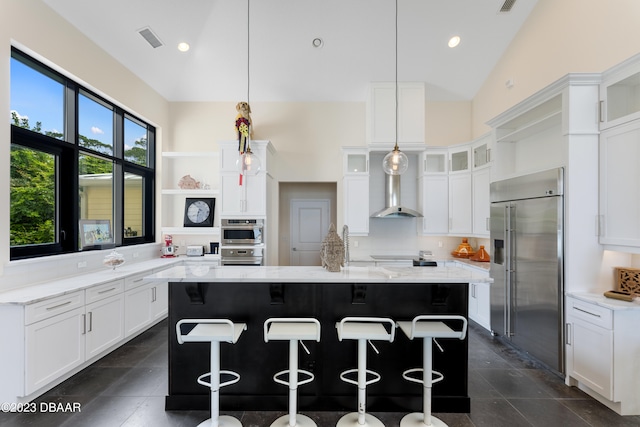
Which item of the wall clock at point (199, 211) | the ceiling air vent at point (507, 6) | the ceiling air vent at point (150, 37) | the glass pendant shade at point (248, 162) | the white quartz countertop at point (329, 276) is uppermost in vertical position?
the ceiling air vent at point (507, 6)

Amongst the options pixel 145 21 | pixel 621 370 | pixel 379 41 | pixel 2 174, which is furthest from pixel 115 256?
pixel 621 370

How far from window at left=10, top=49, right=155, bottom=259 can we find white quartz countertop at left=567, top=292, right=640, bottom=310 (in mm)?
5226

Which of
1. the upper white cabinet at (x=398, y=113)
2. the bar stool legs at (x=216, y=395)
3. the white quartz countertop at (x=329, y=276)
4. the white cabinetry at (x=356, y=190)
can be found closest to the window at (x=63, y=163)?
the white quartz countertop at (x=329, y=276)

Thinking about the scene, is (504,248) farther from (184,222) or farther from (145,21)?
(145,21)

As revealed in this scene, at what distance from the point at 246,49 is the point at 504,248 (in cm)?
446

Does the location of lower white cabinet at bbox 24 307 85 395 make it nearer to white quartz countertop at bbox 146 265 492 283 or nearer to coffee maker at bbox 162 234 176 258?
white quartz countertop at bbox 146 265 492 283

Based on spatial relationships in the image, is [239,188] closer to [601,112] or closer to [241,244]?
[241,244]

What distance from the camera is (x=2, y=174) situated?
104 inches

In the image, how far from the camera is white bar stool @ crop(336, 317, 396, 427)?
6.66 feet

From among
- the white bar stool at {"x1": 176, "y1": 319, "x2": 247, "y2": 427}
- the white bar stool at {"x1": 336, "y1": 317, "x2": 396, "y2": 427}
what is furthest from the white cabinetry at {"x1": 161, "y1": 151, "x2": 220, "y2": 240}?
the white bar stool at {"x1": 336, "y1": 317, "x2": 396, "y2": 427}

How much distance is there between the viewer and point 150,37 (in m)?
3.96

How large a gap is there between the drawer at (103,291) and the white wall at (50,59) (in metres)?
0.68

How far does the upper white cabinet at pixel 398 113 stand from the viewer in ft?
A: 16.3

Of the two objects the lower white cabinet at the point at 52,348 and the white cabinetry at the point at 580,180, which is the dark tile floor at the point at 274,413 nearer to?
the lower white cabinet at the point at 52,348
